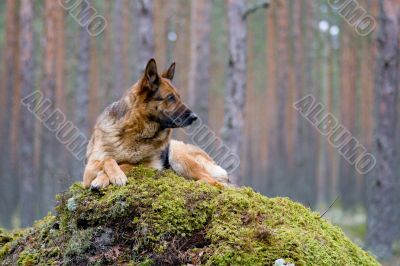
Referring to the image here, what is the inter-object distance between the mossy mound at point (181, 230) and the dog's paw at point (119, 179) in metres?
0.06

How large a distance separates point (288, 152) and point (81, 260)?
2766cm

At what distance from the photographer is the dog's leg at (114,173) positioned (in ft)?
16.0

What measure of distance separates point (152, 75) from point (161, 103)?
1.04 ft

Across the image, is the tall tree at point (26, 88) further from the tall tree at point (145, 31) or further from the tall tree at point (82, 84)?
the tall tree at point (145, 31)

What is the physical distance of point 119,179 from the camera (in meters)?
4.89

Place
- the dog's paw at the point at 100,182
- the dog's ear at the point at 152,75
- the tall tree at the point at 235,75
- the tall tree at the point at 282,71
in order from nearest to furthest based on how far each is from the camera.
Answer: the dog's paw at the point at 100,182 < the dog's ear at the point at 152,75 < the tall tree at the point at 235,75 < the tall tree at the point at 282,71

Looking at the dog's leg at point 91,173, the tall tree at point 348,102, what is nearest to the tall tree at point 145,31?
the dog's leg at point 91,173

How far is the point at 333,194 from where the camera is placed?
140ft

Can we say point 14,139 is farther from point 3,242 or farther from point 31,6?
point 3,242

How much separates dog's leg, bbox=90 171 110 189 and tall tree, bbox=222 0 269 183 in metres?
8.15

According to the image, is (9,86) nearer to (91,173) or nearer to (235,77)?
(235,77)

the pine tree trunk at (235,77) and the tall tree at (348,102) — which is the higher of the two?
the tall tree at (348,102)

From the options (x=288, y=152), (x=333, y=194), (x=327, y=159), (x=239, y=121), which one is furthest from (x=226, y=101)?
(x=333, y=194)

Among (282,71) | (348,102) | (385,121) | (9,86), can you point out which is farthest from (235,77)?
(348,102)
